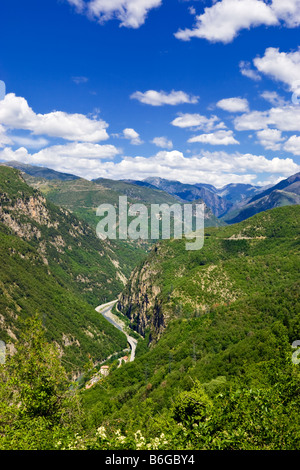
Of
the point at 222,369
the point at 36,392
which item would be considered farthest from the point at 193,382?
the point at 222,369

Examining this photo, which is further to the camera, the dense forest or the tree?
the tree

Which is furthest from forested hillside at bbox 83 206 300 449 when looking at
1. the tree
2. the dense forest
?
the tree

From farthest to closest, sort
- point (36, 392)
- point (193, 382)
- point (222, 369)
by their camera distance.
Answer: point (222, 369)
point (193, 382)
point (36, 392)

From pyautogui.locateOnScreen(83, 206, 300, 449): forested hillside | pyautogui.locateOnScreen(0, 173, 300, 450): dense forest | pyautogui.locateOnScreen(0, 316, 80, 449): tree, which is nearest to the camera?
pyautogui.locateOnScreen(0, 173, 300, 450): dense forest

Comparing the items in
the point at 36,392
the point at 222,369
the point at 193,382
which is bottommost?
the point at 222,369

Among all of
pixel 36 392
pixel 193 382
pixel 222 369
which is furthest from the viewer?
pixel 222 369

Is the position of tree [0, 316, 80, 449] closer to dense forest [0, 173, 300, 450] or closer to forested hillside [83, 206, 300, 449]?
dense forest [0, 173, 300, 450]

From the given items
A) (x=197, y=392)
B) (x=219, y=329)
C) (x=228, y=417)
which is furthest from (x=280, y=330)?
(x=228, y=417)

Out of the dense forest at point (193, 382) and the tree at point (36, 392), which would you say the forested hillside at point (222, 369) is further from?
the tree at point (36, 392)

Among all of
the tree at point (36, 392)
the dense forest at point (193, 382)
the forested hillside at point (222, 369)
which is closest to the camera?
the dense forest at point (193, 382)

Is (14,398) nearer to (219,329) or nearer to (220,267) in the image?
(219,329)

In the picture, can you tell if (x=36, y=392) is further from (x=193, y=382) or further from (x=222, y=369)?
(x=222, y=369)

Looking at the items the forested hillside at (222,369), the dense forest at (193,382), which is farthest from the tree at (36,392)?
the forested hillside at (222,369)
